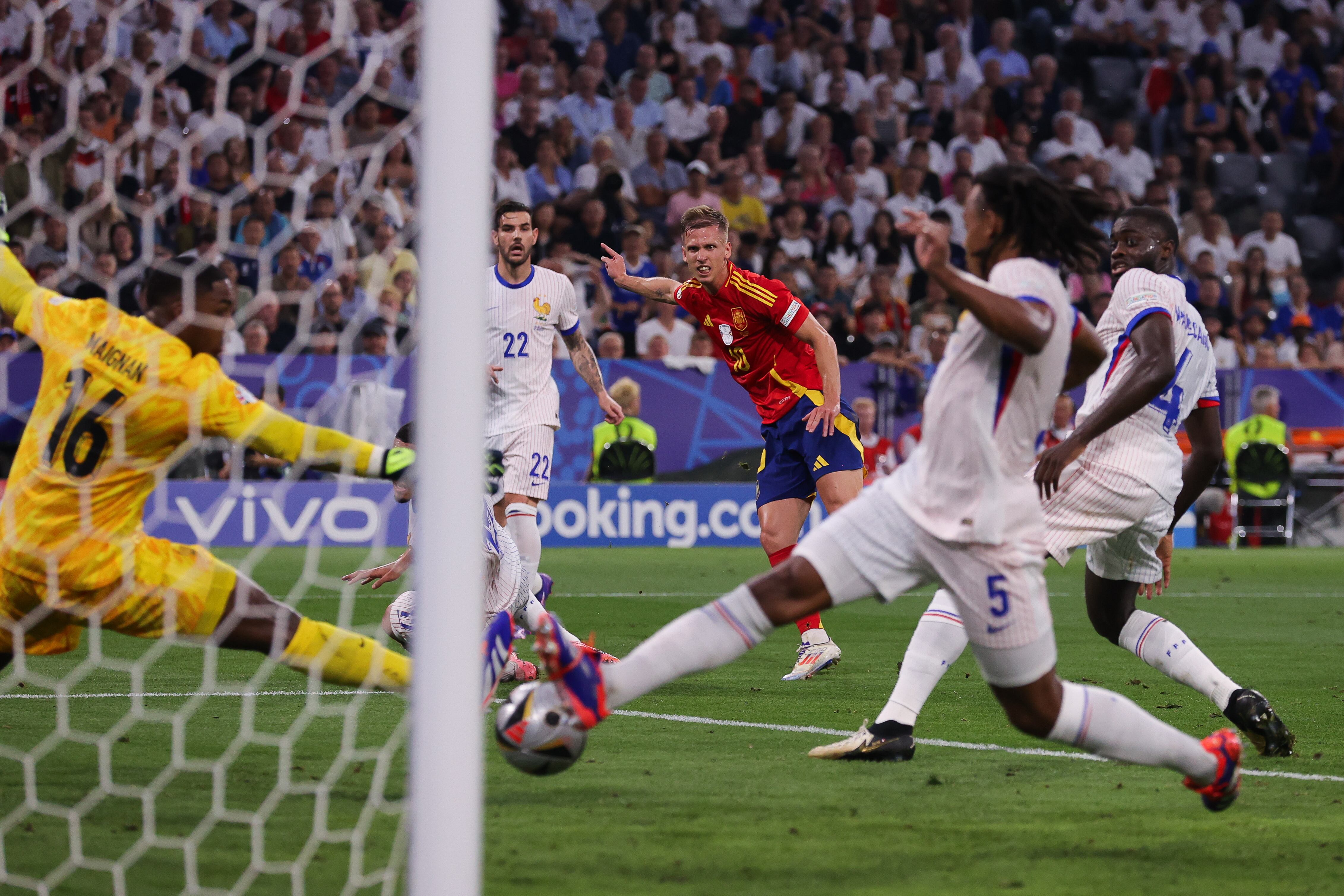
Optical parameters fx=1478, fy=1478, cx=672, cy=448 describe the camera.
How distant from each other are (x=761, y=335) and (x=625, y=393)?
739 centimetres

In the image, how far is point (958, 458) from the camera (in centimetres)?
390

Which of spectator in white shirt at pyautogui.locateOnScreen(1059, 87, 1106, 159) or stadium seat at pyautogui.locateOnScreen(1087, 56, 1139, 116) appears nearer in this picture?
spectator in white shirt at pyautogui.locateOnScreen(1059, 87, 1106, 159)

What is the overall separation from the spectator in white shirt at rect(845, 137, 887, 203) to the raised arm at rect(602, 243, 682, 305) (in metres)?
10.5

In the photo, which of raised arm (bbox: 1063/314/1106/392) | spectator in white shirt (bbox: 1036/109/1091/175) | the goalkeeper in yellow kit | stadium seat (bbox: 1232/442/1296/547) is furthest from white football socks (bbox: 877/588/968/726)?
spectator in white shirt (bbox: 1036/109/1091/175)

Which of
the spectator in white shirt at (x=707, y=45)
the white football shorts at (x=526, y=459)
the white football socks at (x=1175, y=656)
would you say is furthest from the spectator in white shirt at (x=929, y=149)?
the white football socks at (x=1175, y=656)

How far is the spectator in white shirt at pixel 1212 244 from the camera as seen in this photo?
18.3m

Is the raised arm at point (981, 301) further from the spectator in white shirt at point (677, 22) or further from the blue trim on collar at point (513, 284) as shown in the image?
the spectator in white shirt at point (677, 22)

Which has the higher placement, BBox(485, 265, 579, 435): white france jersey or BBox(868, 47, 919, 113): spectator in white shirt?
BBox(868, 47, 919, 113): spectator in white shirt

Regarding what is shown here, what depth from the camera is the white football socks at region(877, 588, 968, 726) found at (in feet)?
16.5

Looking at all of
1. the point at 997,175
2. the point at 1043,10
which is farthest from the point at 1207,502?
the point at 997,175

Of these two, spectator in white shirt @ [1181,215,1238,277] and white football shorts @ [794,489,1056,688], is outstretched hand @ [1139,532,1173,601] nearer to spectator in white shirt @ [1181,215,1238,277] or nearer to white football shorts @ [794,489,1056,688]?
white football shorts @ [794,489,1056,688]

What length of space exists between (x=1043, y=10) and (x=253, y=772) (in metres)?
19.1

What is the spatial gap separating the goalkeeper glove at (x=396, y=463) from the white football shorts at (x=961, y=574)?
106 centimetres

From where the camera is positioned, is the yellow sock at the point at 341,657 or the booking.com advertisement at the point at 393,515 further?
the booking.com advertisement at the point at 393,515
